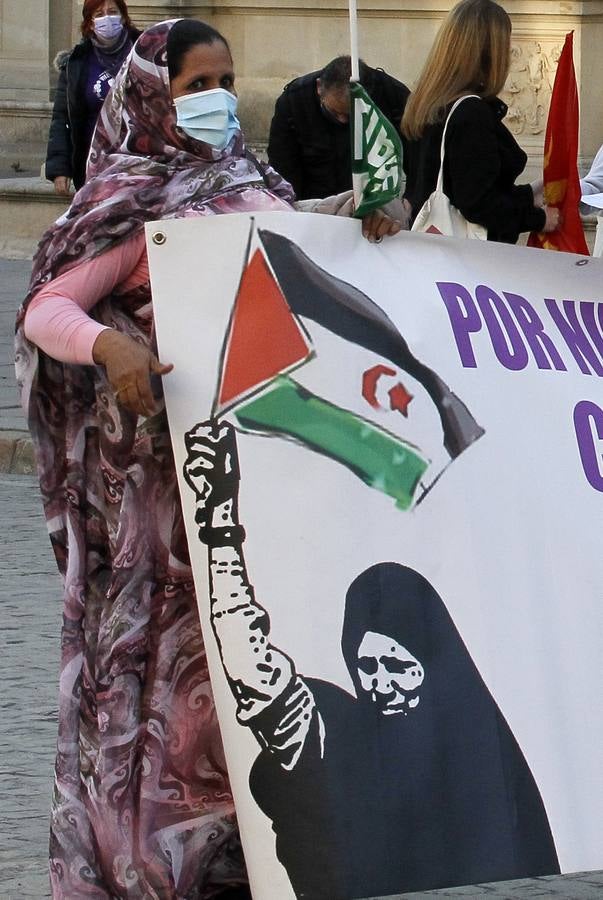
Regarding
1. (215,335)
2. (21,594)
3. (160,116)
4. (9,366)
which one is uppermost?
(160,116)


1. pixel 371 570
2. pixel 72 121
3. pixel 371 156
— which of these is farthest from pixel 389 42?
pixel 371 570

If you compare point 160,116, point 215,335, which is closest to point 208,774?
Result: point 215,335

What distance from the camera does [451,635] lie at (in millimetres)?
3162

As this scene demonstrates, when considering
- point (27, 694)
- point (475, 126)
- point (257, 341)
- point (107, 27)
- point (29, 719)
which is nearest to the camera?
point (257, 341)

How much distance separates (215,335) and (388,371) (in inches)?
10.7

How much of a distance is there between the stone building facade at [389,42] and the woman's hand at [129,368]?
10.4 meters

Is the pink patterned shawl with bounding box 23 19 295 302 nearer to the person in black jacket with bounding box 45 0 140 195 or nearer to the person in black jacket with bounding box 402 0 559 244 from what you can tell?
the person in black jacket with bounding box 402 0 559 244

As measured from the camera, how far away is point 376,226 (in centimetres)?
332

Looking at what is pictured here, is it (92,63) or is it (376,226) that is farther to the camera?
(92,63)

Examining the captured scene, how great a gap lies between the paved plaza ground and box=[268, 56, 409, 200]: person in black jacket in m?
1.55

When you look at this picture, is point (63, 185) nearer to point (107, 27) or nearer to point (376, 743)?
point (107, 27)

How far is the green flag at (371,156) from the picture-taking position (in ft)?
10.8

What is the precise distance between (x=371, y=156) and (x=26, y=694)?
88.3 inches

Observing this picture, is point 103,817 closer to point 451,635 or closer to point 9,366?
point 451,635
